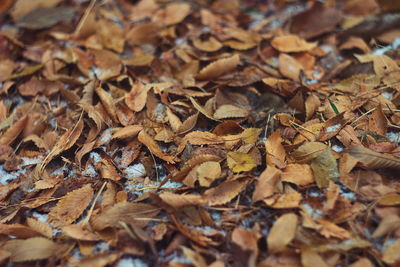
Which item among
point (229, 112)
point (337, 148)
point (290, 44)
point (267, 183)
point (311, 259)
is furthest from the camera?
point (290, 44)

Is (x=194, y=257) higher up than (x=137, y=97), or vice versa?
(x=137, y=97)

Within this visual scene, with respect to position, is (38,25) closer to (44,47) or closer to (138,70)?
(44,47)

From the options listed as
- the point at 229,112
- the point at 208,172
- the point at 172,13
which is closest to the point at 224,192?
the point at 208,172

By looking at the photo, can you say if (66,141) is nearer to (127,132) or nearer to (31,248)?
(127,132)

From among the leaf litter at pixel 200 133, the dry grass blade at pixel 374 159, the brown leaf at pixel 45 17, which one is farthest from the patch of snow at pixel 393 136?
the brown leaf at pixel 45 17

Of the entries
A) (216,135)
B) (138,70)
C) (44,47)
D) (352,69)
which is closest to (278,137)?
(216,135)

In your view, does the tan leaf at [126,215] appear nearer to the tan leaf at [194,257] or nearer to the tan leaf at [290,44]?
the tan leaf at [194,257]

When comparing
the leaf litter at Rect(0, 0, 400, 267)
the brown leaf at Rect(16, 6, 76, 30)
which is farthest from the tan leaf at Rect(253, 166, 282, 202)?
the brown leaf at Rect(16, 6, 76, 30)
